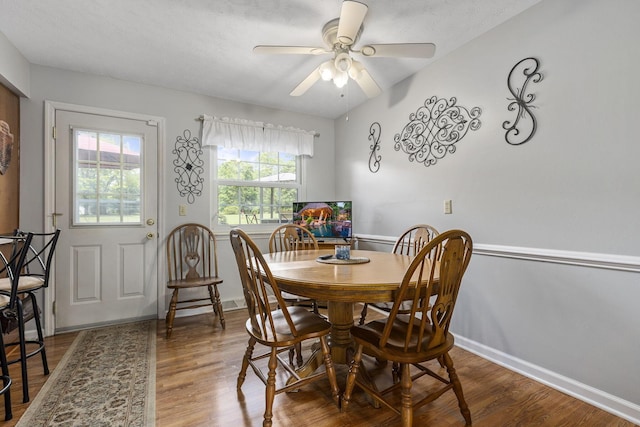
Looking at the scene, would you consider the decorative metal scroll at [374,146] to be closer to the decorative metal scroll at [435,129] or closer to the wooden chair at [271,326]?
the decorative metal scroll at [435,129]

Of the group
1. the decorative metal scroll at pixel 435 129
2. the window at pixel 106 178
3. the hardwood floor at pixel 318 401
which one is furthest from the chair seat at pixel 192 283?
the decorative metal scroll at pixel 435 129

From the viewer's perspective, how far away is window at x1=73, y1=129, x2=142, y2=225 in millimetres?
2820

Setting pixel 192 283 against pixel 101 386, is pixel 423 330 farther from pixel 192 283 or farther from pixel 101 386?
pixel 192 283

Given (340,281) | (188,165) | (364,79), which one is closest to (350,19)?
(364,79)

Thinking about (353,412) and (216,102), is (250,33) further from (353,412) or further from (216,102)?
(353,412)

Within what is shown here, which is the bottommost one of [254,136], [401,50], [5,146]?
[5,146]

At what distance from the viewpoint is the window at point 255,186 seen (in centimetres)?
352

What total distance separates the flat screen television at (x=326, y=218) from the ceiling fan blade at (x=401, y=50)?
1648mm

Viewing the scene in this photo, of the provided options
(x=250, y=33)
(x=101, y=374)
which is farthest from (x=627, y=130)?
(x=101, y=374)

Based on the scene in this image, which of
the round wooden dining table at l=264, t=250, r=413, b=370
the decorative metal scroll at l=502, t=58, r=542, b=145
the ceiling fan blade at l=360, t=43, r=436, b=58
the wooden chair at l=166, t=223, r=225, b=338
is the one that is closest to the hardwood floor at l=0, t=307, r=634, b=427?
the round wooden dining table at l=264, t=250, r=413, b=370

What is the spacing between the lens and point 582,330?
1.76m

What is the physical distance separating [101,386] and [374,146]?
3.07 metres

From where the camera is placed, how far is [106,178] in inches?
115

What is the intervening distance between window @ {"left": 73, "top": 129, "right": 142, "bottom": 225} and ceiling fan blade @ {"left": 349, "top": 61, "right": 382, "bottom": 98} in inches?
87.6
